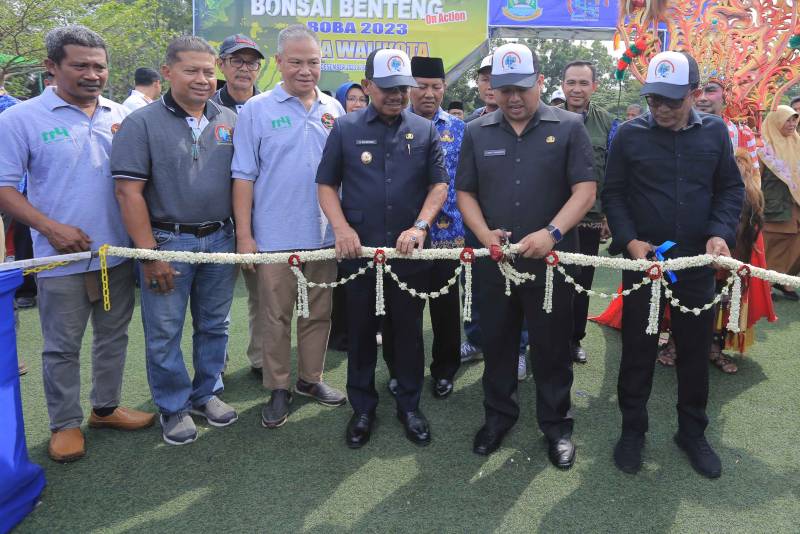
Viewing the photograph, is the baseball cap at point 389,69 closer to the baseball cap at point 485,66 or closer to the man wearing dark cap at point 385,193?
the man wearing dark cap at point 385,193

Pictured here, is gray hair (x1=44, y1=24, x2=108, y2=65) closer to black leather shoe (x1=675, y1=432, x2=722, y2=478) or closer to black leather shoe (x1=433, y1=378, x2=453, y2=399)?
black leather shoe (x1=433, y1=378, x2=453, y2=399)

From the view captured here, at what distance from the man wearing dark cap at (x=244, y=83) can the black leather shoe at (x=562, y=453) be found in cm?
191

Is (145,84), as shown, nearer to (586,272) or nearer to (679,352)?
(586,272)

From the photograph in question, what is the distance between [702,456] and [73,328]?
10.4 feet

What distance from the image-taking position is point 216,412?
3.37 m

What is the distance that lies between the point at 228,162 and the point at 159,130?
0.37m

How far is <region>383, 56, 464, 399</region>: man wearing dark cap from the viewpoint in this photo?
11.8ft

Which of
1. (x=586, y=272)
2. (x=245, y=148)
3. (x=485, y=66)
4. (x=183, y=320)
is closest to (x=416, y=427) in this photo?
(x=183, y=320)

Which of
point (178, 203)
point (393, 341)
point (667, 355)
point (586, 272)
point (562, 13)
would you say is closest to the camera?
point (178, 203)

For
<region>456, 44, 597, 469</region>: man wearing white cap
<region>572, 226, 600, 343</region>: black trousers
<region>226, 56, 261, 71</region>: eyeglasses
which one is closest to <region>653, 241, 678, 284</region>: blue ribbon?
<region>456, 44, 597, 469</region>: man wearing white cap

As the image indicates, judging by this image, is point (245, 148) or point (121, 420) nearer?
point (245, 148)

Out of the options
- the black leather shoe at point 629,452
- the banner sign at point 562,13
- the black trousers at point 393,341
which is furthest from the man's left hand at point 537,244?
the banner sign at point 562,13

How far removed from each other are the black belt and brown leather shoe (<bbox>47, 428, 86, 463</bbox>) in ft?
3.75

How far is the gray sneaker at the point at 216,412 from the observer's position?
3.35 meters
